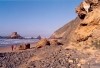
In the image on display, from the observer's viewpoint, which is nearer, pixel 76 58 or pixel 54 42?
pixel 76 58

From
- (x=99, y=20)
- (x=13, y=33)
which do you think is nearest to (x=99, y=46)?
(x=99, y=20)

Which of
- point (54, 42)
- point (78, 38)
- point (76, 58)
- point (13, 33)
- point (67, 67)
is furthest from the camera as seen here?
point (13, 33)

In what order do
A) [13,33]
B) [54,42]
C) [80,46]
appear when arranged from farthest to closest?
[13,33] < [54,42] < [80,46]


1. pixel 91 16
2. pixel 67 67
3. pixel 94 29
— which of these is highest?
pixel 91 16

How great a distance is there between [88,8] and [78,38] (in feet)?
8.02

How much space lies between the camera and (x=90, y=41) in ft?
39.4

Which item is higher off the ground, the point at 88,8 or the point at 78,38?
the point at 88,8

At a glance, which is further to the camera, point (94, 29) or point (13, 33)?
point (13, 33)

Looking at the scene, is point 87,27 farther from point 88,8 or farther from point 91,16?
point 88,8

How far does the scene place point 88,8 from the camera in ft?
45.4

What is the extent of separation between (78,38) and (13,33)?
365 feet

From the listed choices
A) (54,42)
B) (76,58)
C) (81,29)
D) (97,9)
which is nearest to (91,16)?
(97,9)

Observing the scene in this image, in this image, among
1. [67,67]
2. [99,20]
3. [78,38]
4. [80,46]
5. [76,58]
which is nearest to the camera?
[67,67]

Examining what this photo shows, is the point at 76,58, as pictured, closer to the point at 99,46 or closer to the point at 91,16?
the point at 99,46
